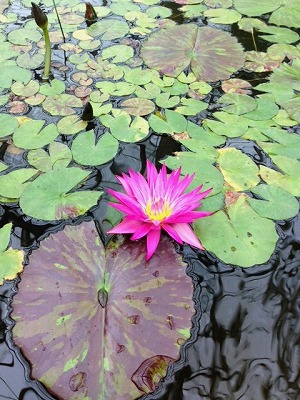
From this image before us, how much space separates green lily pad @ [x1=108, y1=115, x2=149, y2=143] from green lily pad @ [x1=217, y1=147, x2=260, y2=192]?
40 centimetres

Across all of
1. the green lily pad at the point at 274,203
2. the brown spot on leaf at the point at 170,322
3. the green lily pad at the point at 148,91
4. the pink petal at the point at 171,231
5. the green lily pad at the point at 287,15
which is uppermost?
the green lily pad at the point at 287,15

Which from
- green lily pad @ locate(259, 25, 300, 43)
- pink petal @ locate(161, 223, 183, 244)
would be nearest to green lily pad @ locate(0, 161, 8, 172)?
pink petal @ locate(161, 223, 183, 244)

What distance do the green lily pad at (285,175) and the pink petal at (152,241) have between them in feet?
2.05

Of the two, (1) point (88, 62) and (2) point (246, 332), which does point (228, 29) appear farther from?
(2) point (246, 332)

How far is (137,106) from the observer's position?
2289 mm

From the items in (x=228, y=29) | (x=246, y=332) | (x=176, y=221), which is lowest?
(x=246, y=332)

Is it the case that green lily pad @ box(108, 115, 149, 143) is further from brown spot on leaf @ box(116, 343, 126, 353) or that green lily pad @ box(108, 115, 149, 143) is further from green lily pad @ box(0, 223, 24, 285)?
brown spot on leaf @ box(116, 343, 126, 353)

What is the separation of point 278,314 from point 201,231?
→ 423 millimetres

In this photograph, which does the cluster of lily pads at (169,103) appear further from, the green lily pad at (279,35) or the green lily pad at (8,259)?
the green lily pad at (8,259)

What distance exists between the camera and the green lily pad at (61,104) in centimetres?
227

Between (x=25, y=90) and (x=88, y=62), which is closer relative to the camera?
(x=25, y=90)

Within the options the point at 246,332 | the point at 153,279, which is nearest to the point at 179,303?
the point at 153,279

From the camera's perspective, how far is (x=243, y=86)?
242 cm

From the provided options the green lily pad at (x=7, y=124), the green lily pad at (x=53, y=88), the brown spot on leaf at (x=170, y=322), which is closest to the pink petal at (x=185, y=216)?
the brown spot on leaf at (x=170, y=322)
